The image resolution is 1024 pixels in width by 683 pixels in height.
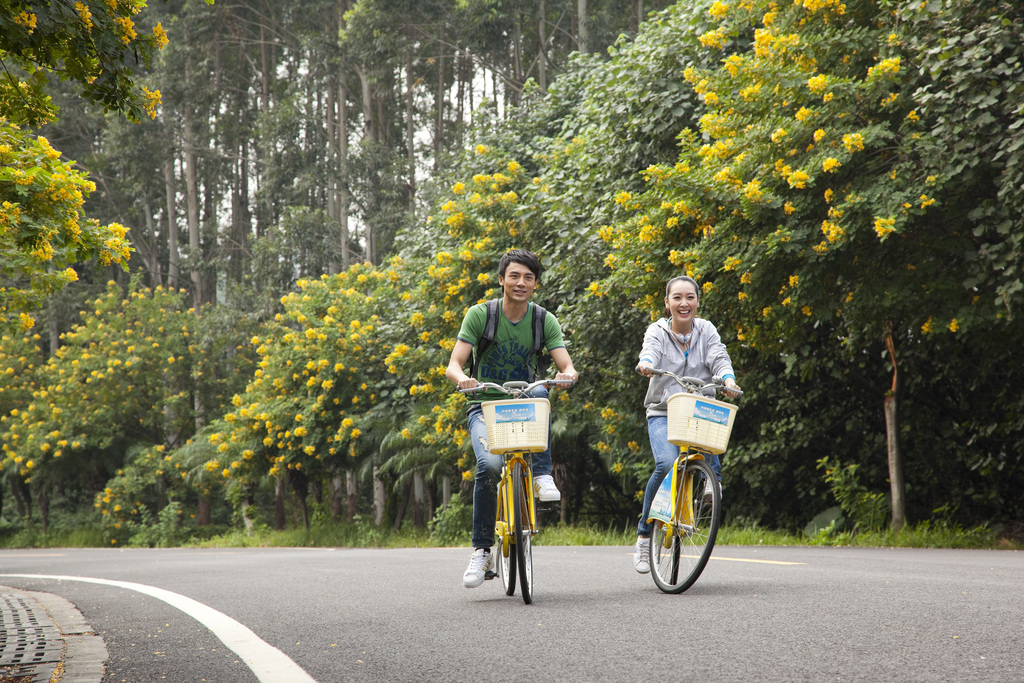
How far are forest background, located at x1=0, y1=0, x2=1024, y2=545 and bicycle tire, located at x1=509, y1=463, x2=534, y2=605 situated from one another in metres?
2.71

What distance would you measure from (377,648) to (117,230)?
154 inches

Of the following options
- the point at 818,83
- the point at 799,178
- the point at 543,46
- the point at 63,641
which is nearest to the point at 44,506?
the point at 543,46

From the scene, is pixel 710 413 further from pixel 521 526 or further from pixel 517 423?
pixel 521 526

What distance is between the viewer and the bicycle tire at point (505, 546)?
535 centimetres

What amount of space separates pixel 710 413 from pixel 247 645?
103 inches

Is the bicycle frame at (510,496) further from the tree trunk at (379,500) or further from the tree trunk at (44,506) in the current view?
the tree trunk at (44,506)

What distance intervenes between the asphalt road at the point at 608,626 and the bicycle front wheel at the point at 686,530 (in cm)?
15

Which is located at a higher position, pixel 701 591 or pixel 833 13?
pixel 833 13

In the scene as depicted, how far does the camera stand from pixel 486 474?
18.0ft

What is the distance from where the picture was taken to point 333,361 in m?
21.1

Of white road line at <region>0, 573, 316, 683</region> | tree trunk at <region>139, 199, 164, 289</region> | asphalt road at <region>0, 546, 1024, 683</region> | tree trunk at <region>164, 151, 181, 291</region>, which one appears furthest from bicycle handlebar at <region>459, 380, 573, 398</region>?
tree trunk at <region>139, 199, 164, 289</region>

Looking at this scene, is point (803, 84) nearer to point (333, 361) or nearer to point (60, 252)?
point (60, 252)

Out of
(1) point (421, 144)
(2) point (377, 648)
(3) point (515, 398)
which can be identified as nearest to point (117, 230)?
(3) point (515, 398)

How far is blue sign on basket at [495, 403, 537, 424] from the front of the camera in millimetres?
5148
